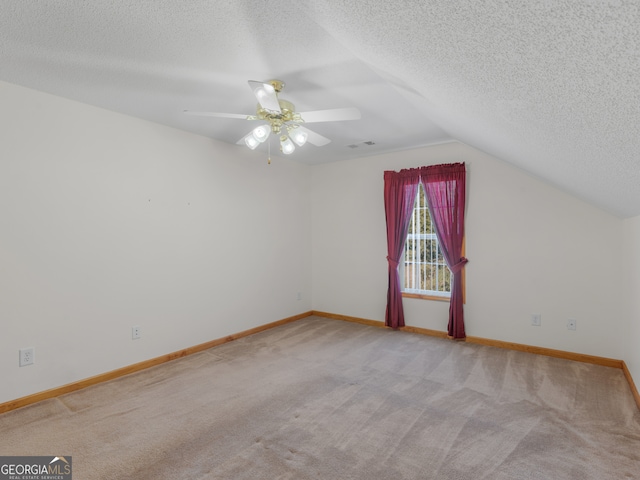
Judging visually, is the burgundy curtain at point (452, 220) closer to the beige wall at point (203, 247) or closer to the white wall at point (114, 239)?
the beige wall at point (203, 247)

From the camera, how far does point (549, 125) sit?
1.33 meters

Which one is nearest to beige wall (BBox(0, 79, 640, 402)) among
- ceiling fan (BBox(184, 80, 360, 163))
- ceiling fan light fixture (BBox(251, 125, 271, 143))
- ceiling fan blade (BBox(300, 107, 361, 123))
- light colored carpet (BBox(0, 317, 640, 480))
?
light colored carpet (BBox(0, 317, 640, 480))

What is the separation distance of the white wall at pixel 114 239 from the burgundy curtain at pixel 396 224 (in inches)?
66.0

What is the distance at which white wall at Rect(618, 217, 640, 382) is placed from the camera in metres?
2.60

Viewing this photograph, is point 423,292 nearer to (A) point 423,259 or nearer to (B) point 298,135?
(A) point 423,259

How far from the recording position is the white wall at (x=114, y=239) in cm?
257

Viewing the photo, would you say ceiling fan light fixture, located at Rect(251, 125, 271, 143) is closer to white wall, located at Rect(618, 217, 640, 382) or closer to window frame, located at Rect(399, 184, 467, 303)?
window frame, located at Rect(399, 184, 467, 303)

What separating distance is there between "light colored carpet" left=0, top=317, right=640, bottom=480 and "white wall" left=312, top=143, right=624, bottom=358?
46 cm

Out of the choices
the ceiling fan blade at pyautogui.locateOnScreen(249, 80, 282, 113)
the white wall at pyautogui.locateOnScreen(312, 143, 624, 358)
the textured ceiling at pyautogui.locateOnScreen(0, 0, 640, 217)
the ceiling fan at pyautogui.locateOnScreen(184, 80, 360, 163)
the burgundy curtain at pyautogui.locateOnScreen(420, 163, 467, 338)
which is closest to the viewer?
the textured ceiling at pyautogui.locateOnScreen(0, 0, 640, 217)

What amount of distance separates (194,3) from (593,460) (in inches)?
128

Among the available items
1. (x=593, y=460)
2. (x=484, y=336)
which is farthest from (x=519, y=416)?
(x=484, y=336)

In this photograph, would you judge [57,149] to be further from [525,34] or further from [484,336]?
[484,336]

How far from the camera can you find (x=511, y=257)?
3.75m

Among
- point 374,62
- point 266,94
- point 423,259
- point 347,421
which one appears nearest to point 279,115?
point 266,94
